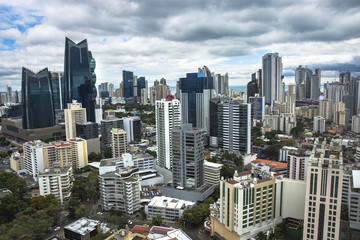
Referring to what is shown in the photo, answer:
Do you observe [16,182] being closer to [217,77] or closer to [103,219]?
[103,219]

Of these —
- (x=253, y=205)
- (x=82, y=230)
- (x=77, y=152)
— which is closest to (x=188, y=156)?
(x=253, y=205)

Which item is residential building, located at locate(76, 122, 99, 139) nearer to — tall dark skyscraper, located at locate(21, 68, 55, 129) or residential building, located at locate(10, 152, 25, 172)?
residential building, located at locate(10, 152, 25, 172)

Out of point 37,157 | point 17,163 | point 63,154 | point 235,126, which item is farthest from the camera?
point 235,126

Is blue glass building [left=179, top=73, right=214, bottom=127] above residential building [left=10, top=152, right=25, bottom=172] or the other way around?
above

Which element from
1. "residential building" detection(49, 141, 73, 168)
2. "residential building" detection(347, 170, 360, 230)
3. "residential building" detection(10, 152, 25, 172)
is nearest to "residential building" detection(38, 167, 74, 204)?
"residential building" detection(49, 141, 73, 168)

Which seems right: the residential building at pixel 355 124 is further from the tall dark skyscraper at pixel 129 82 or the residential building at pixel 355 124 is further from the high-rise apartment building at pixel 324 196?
the tall dark skyscraper at pixel 129 82

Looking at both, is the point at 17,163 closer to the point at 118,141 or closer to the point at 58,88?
the point at 118,141
